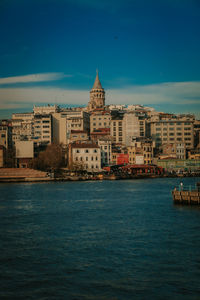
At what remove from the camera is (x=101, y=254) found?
19.9 meters

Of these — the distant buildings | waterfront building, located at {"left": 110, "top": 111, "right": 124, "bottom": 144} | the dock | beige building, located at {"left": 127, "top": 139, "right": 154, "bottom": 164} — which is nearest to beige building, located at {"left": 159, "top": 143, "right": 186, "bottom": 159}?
the distant buildings

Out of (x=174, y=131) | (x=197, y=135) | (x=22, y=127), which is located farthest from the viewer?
(x=22, y=127)

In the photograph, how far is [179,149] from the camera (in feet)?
336

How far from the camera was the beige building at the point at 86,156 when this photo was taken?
90.6 m

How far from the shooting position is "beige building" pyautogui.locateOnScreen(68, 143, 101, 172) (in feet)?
297

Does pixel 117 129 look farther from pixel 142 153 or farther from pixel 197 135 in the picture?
pixel 197 135

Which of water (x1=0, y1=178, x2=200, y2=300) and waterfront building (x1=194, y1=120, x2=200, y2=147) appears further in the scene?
waterfront building (x1=194, y1=120, x2=200, y2=147)

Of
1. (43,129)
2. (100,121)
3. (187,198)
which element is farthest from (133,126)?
(187,198)

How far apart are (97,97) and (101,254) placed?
450ft

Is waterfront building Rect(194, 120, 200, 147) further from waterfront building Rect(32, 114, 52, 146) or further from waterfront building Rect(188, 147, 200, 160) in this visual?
waterfront building Rect(32, 114, 52, 146)

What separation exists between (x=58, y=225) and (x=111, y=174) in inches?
2316

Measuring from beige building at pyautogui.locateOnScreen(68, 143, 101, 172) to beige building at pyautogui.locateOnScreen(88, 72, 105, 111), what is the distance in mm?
61805

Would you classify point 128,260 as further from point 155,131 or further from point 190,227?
point 155,131

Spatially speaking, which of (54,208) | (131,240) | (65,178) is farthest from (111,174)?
(131,240)
